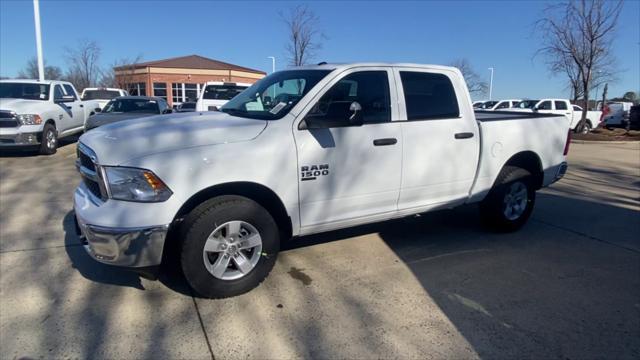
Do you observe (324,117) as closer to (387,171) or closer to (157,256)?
(387,171)

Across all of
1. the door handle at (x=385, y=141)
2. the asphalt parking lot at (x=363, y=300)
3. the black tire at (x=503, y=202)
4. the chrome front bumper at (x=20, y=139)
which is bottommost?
the asphalt parking lot at (x=363, y=300)

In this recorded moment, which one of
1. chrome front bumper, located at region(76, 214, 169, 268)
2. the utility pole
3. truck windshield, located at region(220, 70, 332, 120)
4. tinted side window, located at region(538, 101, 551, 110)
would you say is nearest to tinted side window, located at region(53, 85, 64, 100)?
the utility pole

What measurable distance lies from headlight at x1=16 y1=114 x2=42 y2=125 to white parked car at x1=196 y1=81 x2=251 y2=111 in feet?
13.3

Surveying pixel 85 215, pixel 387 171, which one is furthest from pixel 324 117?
pixel 85 215

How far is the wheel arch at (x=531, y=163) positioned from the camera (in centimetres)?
531

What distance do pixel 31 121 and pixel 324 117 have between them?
9.40 m

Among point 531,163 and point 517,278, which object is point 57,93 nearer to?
point 531,163

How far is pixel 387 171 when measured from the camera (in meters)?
4.21

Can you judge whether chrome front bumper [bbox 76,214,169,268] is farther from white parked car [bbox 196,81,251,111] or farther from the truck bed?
white parked car [bbox 196,81,251,111]

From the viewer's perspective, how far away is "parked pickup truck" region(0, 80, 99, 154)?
10.1 metres

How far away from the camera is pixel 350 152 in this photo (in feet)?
13.0

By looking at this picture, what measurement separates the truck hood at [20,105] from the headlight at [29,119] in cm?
10

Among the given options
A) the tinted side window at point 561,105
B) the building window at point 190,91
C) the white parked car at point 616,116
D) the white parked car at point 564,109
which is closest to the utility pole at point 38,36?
the white parked car at point 564,109

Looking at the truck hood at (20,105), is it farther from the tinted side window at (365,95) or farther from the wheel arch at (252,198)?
the tinted side window at (365,95)
